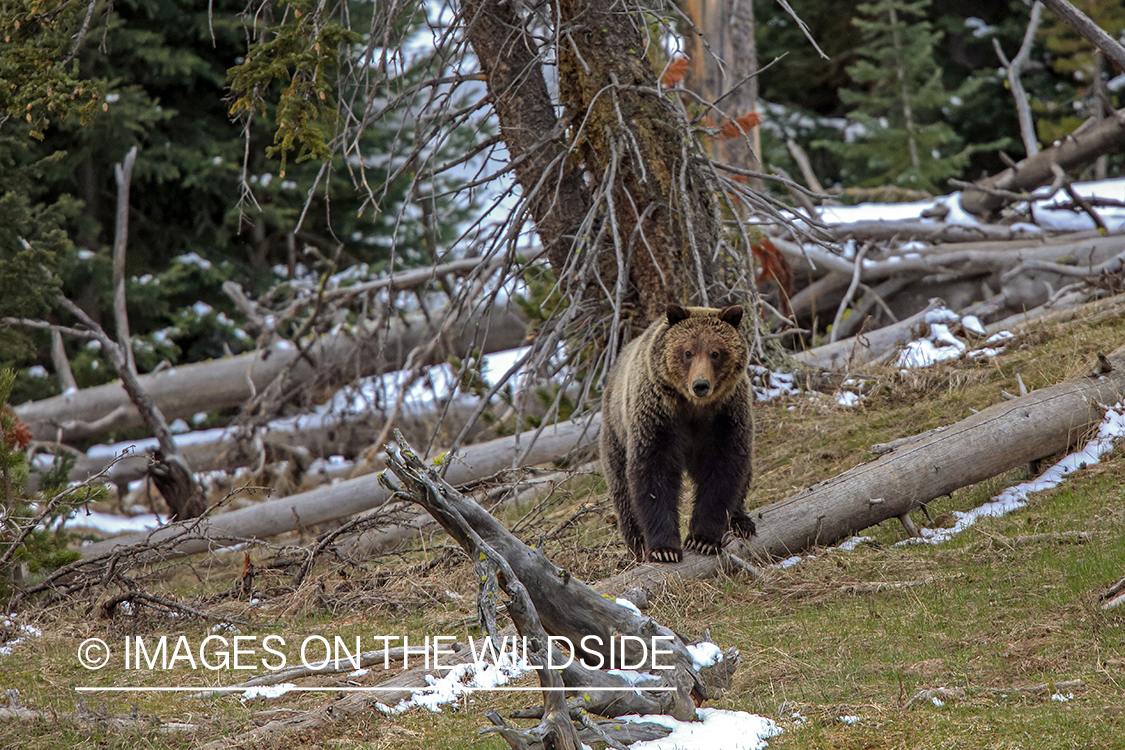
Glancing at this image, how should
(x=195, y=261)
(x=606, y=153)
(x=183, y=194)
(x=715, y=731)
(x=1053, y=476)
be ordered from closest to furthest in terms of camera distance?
(x=715, y=731), (x=1053, y=476), (x=606, y=153), (x=195, y=261), (x=183, y=194)

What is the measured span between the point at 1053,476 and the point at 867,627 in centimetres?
233

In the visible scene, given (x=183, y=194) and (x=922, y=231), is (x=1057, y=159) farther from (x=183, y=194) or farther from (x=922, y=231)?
(x=183, y=194)

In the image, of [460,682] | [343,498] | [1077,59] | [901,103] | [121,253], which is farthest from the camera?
[901,103]

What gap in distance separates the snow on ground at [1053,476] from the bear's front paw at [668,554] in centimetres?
146

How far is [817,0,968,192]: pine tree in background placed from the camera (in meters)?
16.1

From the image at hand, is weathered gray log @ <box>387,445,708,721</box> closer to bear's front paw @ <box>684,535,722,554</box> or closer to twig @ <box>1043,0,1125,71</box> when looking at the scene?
bear's front paw @ <box>684,535,722,554</box>

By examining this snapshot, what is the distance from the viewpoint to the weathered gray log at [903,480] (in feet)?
17.6

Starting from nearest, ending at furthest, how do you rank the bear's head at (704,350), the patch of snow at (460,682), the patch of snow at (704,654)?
1. the patch of snow at (704,654)
2. the patch of snow at (460,682)
3. the bear's head at (704,350)

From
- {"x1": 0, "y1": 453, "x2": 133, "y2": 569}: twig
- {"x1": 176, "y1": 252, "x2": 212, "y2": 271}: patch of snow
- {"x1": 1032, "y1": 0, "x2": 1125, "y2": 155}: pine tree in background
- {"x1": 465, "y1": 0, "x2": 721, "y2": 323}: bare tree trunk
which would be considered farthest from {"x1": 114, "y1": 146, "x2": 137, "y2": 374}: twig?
{"x1": 1032, "y1": 0, "x2": 1125, "y2": 155}: pine tree in background

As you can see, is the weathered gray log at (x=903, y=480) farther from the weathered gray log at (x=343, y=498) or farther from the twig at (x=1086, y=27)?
the weathered gray log at (x=343, y=498)

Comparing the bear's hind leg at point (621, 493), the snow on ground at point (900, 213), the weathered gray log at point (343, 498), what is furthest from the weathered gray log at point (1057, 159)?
the bear's hind leg at point (621, 493)

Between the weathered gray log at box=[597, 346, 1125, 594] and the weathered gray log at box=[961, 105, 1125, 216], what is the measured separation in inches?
205

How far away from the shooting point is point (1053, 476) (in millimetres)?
6000

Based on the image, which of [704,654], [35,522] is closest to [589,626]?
[704,654]
